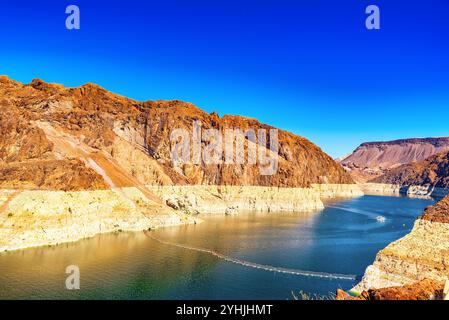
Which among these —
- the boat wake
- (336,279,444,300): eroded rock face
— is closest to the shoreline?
the boat wake

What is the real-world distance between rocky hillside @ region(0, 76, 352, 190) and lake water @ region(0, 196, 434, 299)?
16.1 m

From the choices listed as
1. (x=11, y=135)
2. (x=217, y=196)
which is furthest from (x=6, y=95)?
(x=217, y=196)

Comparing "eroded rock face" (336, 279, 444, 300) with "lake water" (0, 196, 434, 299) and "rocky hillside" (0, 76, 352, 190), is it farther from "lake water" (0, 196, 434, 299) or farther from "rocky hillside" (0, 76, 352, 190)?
"rocky hillside" (0, 76, 352, 190)

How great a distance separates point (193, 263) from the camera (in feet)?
172

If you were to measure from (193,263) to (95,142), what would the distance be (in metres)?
68.6
